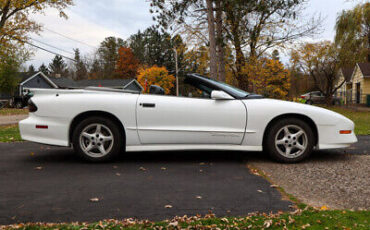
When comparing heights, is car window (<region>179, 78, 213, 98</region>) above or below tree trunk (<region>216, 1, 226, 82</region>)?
below

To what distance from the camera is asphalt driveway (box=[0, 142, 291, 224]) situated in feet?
9.46

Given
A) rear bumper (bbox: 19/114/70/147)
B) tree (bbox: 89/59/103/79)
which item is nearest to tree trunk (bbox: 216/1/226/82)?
rear bumper (bbox: 19/114/70/147)

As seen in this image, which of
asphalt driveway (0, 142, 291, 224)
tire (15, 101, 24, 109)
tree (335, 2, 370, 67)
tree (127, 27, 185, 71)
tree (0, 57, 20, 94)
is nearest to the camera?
asphalt driveway (0, 142, 291, 224)

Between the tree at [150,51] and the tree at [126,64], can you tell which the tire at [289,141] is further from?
the tree at [126,64]

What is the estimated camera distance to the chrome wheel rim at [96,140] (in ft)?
15.5

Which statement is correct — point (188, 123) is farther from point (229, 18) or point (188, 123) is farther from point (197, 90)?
point (229, 18)

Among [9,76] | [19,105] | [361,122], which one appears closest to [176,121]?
[361,122]

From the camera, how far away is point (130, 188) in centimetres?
358

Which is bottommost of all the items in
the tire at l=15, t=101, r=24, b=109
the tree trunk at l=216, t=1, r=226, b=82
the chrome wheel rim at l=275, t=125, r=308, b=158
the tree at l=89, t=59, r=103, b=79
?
the tire at l=15, t=101, r=24, b=109

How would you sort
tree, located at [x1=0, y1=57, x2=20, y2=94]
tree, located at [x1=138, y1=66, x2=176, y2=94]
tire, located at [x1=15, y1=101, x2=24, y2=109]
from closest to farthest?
1. tire, located at [x1=15, y1=101, x2=24, y2=109]
2. tree, located at [x1=0, y1=57, x2=20, y2=94]
3. tree, located at [x1=138, y1=66, x2=176, y2=94]

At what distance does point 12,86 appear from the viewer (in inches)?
1506

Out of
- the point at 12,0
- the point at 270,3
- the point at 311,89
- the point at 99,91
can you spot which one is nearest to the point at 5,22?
the point at 12,0

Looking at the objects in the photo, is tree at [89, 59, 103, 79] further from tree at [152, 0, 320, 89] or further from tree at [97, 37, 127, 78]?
tree at [152, 0, 320, 89]

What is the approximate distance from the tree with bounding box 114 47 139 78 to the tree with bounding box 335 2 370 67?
45.2 m
